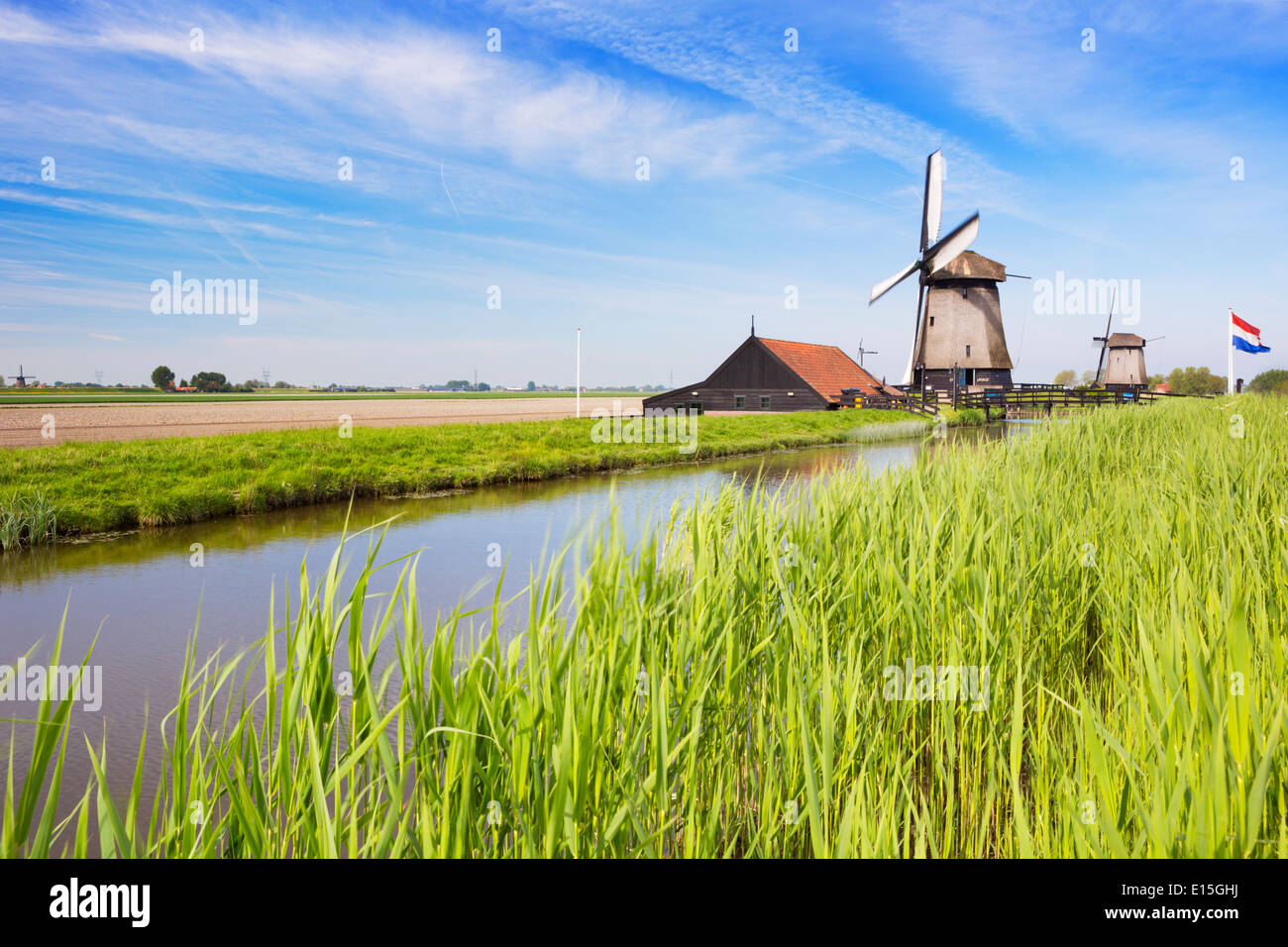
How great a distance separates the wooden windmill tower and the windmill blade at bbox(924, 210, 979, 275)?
56 mm

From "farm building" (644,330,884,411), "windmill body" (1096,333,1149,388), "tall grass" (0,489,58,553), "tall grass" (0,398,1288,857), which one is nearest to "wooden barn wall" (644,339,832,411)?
"farm building" (644,330,884,411)

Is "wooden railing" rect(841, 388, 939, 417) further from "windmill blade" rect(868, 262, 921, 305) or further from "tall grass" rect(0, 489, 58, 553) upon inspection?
"tall grass" rect(0, 489, 58, 553)

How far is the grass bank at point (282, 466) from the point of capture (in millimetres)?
12047

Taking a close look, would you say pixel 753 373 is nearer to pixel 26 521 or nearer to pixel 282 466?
pixel 282 466

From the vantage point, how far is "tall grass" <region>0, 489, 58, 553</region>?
10383 millimetres

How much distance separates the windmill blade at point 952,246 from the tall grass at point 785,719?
39684 mm

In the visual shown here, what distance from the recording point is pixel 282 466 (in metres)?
14.9

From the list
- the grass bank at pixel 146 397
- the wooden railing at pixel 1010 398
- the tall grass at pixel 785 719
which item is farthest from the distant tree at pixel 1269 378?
the grass bank at pixel 146 397

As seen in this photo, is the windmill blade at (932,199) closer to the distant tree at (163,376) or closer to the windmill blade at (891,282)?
the windmill blade at (891,282)

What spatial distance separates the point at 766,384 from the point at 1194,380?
183 ft

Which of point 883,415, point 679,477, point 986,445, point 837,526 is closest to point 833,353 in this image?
point 883,415

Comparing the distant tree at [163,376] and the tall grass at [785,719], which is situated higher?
the distant tree at [163,376]
